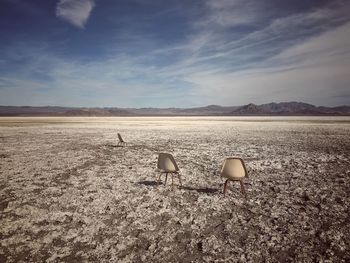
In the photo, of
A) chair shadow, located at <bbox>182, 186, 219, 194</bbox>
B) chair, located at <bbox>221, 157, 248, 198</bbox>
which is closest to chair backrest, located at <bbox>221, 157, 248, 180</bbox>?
chair, located at <bbox>221, 157, 248, 198</bbox>

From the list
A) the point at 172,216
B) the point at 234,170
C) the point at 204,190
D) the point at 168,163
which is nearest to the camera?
the point at 172,216

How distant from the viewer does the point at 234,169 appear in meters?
6.54

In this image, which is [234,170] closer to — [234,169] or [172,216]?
[234,169]

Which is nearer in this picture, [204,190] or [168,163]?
[168,163]

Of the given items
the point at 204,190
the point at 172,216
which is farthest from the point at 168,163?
the point at 172,216

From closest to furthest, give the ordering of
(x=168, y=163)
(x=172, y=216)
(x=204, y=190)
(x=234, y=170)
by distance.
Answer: (x=172, y=216) < (x=234, y=170) < (x=168, y=163) < (x=204, y=190)

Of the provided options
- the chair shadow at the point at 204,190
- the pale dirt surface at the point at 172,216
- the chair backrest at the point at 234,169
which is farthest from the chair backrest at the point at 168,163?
the chair backrest at the point at 234,169

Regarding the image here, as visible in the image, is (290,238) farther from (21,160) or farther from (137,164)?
(21,160)

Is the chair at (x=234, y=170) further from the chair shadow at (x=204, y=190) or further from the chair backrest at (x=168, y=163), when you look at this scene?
the chair backrest at (x=168, y=163)

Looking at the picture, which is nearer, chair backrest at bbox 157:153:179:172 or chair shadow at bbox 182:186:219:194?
chair backrest at bbox 157:153:179:172

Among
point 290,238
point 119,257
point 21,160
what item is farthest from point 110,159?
point 290,238

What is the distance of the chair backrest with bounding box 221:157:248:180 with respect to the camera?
6.51 m

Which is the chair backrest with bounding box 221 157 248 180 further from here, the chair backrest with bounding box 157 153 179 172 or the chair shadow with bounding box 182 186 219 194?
the chair backrest with bounding box 157 153 179 172

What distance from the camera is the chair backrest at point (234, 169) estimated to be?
21.4ft
